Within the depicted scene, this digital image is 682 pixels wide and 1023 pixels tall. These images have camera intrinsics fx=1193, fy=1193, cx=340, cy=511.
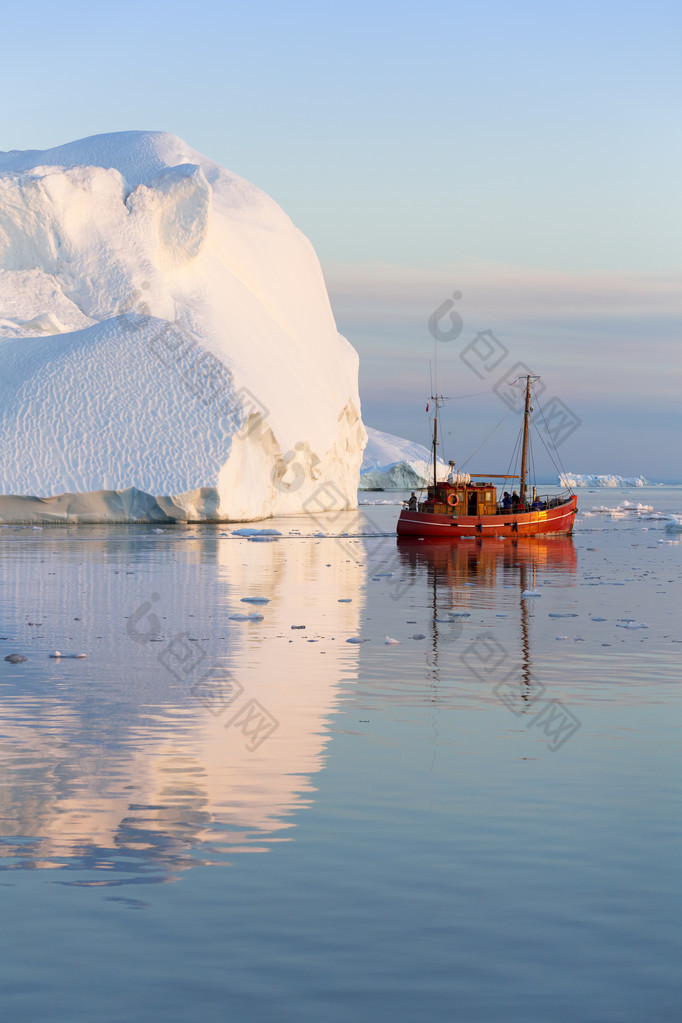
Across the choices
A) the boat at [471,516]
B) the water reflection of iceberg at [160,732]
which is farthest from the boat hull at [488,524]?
the water reflection of iceberg at [160,732]

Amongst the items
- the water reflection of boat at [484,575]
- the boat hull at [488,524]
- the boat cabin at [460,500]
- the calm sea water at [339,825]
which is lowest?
the calm sea water at [339,825]

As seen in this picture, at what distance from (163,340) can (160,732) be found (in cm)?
3968

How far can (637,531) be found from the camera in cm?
5003

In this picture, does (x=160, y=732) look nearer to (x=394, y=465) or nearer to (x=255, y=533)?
A: (x=255, y=533)

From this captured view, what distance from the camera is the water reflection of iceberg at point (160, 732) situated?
5.56 meters

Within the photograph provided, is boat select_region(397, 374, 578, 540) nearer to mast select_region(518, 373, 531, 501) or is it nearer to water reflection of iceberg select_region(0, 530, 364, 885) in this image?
mast select_region(518, 373, 531, 501)

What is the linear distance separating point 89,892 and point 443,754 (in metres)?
3.18

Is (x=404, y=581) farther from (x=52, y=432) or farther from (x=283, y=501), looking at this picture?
(x=283, y=501)

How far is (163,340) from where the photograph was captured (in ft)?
153

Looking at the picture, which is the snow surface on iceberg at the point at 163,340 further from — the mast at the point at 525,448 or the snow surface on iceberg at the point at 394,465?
the snow surface on iceberg at the point at 394,465

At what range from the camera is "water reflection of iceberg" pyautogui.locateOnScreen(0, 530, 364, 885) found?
18.2ft

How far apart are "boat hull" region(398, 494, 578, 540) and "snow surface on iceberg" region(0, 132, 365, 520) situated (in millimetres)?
7221

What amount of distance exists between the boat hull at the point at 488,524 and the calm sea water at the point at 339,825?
27.1 m

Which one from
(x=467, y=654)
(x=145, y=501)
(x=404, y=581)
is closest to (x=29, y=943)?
(x=467, y=654)
